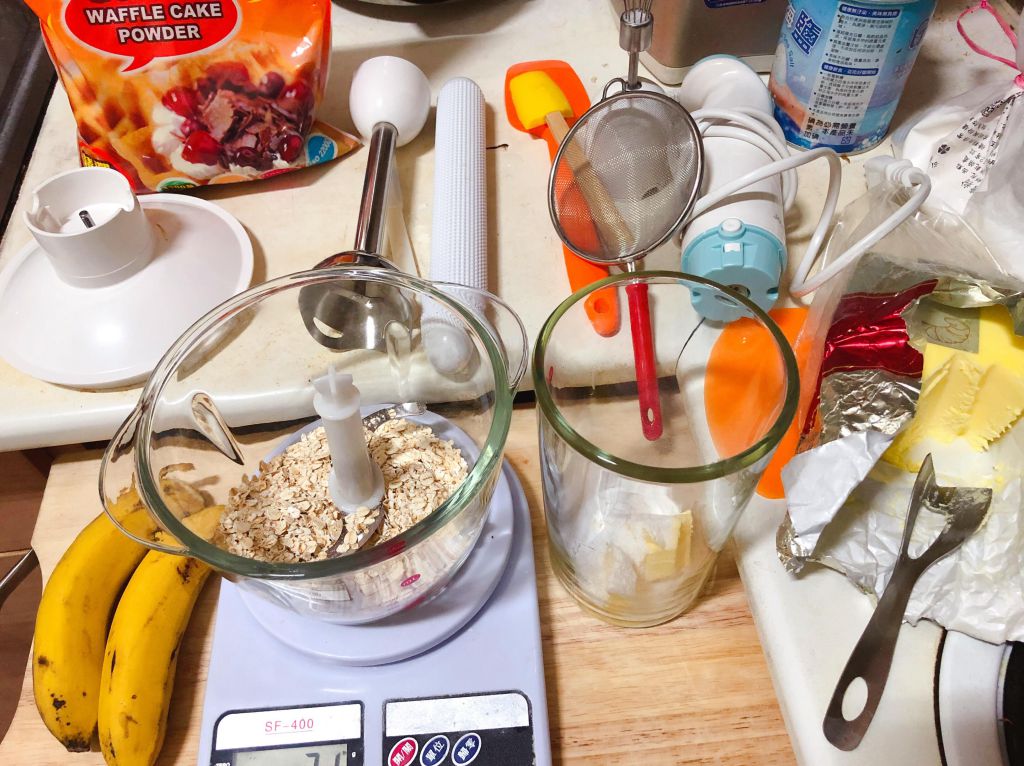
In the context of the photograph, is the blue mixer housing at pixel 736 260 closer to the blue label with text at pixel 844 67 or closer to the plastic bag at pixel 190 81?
the blue label with text at pixel 844 67

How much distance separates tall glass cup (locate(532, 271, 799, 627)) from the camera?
376 mm

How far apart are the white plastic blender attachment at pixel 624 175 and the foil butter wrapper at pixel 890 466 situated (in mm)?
160

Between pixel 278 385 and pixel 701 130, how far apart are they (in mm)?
373

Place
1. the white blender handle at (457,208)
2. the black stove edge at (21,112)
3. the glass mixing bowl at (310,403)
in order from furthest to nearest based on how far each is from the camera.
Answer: the black stove edge at (21,112), the white blender handle at (457,208), the glass mixing bowl at (310,403)

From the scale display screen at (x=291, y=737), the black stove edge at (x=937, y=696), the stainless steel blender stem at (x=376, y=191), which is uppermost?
the stainless steel blender stem at (x=376, y=191)

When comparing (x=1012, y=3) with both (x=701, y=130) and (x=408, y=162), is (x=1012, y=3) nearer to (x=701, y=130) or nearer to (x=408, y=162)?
(x=701, y=130)

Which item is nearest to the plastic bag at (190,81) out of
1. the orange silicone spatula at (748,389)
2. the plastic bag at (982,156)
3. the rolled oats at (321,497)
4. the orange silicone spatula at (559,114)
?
the orange silicone spatula at (559,114)

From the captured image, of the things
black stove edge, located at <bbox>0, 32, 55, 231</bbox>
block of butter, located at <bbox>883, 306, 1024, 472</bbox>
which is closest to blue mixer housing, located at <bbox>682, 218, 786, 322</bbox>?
block of butter, located at <bbox>883, 306, 1024, 472</bbox>

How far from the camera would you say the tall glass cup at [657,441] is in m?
0.38

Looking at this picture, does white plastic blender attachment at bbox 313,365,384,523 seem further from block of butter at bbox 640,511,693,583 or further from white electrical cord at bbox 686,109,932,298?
white electrical cord at bbox 686,109,932,298

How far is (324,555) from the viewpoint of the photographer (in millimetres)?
428

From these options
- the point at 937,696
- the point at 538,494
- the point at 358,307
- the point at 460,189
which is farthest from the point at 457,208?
the point at 937,696

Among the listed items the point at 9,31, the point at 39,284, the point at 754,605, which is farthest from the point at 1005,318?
the point at 9,31

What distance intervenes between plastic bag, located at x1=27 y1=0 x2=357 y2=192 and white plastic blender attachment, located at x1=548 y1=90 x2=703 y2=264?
228mm
